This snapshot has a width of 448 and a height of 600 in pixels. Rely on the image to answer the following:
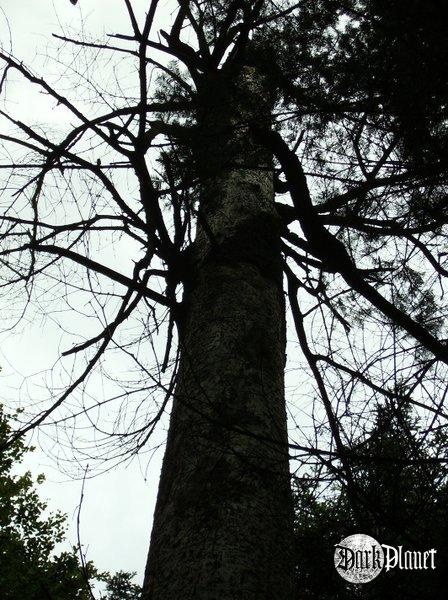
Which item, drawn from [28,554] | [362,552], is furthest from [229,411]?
[28,554]

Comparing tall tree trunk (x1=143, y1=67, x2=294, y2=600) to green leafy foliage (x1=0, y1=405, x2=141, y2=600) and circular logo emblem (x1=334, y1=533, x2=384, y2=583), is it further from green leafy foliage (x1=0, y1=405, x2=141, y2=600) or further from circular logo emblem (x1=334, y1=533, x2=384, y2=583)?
green leafy foliage (x1=0, y1=405, x2=141, y2=600)

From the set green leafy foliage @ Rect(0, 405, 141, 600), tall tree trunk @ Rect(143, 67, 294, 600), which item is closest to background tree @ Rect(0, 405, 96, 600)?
green leafy foliage @ Rect(0, 405, 141, 600)

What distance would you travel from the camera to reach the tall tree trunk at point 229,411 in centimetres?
114

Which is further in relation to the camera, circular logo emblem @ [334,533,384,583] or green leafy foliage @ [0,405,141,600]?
green leafy foliage @ [0,405,141,600]

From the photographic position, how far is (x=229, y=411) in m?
1.45

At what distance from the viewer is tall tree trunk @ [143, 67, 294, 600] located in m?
1.14

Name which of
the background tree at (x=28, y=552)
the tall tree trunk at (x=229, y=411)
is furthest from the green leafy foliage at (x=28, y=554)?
the tall tree trunk at (x=229, y=411)

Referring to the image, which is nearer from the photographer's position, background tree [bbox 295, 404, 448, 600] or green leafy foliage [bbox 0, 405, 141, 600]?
background tree [bbox 295, 404, 448, 600]
